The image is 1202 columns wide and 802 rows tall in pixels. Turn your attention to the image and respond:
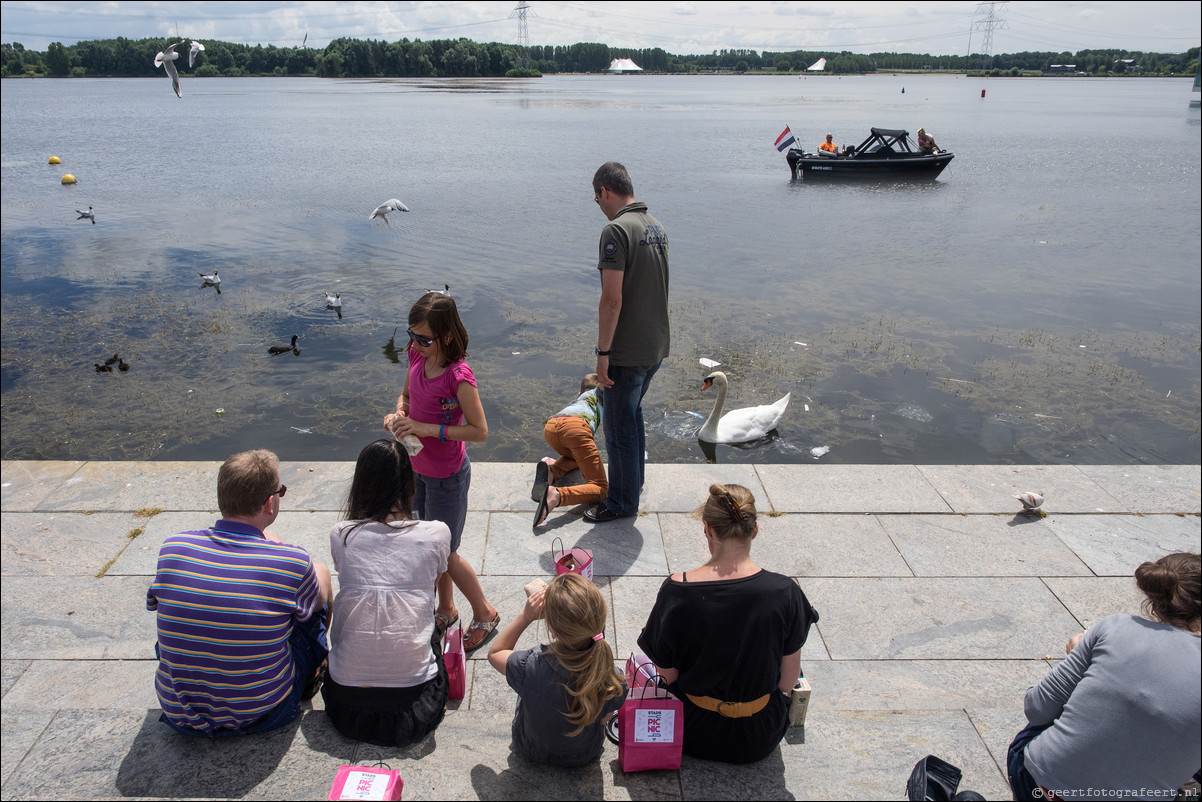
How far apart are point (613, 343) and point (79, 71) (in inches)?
4354

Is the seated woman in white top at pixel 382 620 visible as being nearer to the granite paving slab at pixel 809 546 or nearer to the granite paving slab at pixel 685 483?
the granite paving slab at pixel 809 546

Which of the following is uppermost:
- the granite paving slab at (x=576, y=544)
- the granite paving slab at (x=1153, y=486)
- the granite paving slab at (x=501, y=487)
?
the granite paving slab at (x=501, y=487)

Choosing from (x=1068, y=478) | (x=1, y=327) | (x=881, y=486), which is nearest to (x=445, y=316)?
(x=881, y=486)

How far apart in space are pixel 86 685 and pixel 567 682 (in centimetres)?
248

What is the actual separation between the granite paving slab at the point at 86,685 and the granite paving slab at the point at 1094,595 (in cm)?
478

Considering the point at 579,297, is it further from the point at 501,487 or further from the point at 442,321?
the point at 442,321

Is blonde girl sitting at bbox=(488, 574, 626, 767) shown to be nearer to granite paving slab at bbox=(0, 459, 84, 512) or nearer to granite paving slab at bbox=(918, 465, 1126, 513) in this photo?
granite paving slab at bbox=(918, 465, 1126, 513)

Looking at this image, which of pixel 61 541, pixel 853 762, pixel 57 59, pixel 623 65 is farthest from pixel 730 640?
pixel 623 65

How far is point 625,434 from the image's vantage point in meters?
4.88

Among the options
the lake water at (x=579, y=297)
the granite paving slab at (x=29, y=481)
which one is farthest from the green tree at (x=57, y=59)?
the granite paving slab at (x=29, y=481)

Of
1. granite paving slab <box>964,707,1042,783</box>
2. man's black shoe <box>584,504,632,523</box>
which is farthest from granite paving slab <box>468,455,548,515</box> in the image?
granite paving slab <box>964,707,1042,783</box>

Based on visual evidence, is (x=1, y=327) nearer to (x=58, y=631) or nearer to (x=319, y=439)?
(x=319, y=439)

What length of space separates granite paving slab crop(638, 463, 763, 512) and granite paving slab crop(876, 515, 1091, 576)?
106 cm

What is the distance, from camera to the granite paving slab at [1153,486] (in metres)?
5.43
